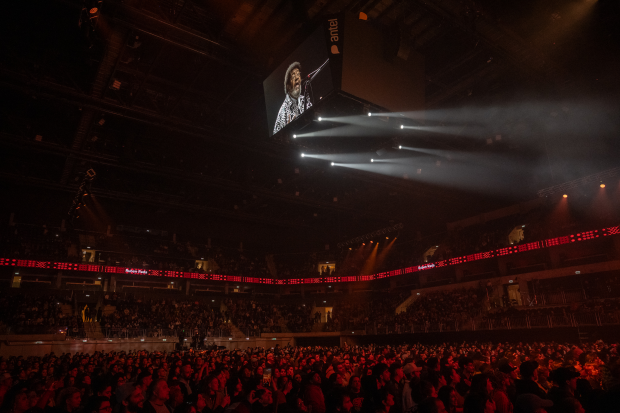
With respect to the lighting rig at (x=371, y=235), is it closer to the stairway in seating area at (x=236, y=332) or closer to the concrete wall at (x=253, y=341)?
the concrete wall at (x=253, y=341)

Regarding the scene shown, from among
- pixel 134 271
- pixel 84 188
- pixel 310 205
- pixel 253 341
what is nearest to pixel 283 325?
pixel 253 341

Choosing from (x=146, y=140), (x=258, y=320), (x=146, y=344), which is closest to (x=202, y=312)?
(x=258, y=320)

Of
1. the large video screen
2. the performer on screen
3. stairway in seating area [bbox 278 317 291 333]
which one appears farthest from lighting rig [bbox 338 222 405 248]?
the performer on screen

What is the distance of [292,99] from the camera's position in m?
11.3

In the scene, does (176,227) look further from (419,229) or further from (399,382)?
(399,382)

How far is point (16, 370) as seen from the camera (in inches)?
500

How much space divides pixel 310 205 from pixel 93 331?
15.8 meters

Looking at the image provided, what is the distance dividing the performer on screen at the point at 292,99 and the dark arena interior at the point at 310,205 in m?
0.09

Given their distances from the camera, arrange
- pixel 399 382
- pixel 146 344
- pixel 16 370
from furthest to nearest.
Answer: pixel 146 344 → pixel 16 370 → pixel 399 382

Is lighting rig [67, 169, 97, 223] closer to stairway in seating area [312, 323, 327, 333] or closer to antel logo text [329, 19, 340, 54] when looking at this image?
antel logo text [329, 19, 340, 54]

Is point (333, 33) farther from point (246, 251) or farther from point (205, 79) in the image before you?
point (246, 251)

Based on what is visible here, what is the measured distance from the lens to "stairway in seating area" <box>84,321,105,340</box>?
2411cm

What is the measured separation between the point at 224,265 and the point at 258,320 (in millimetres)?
6525

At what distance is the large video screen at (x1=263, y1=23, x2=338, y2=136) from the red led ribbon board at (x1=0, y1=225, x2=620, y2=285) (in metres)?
20.3
